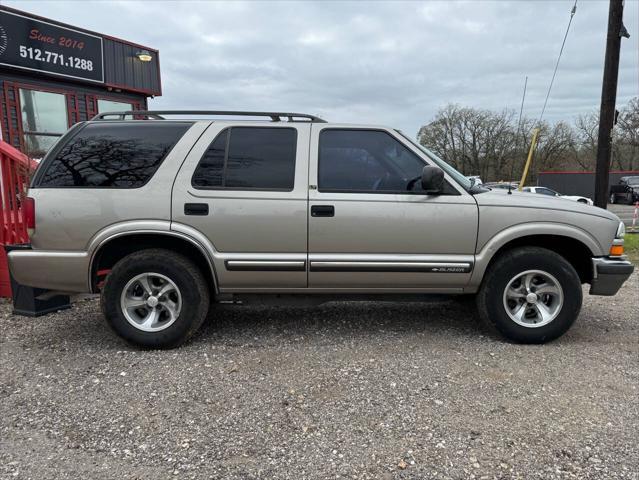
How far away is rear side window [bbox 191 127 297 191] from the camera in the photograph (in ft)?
12.7

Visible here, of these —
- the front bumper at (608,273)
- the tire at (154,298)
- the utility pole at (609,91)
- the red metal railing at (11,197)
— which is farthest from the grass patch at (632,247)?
the red metal railing at (11,197)

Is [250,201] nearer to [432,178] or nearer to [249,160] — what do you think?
[249,160]

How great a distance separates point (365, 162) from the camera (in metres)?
3.96

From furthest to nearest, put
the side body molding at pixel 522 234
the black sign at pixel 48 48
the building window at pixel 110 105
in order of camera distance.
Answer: the building window at pixel 110 105
the black sign at pixel 48 48
the side body molding at pixel 522 234

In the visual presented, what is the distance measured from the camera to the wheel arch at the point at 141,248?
3.79m

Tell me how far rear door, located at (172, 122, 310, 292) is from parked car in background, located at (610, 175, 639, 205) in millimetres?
28517

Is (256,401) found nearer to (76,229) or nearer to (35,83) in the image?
(76,229)

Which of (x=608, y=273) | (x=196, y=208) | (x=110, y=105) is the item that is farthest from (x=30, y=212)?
(x=110, y=105)

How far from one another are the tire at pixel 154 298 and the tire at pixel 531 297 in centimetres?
236

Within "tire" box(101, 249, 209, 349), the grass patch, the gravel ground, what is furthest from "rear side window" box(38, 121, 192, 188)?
the grass patch

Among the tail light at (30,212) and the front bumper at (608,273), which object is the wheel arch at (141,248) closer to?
the tail light at (30,212)

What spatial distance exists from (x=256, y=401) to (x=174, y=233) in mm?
1486

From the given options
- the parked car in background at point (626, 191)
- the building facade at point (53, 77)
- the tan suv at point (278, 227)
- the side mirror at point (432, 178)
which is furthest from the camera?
the parked car in background at point (626, 191)

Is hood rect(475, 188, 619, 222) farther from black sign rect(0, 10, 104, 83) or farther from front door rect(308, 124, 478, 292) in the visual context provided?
black sign rect(0, 10, 104, 83)
